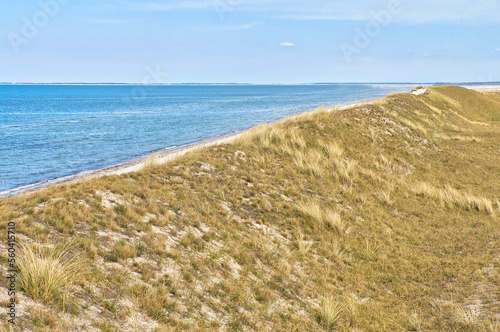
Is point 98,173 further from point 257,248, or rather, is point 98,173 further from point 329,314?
point 329,314

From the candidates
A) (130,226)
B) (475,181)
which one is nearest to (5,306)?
(130,226)

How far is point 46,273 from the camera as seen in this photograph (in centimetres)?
571

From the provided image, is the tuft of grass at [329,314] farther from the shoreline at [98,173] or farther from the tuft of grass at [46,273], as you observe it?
the shoreline at [98,173]

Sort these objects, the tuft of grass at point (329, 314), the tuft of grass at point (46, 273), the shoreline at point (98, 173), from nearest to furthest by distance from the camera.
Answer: the tuft of grass at point (46, 273), the tuft of grass at point (329, 314), the shoreline at point (98, 173)

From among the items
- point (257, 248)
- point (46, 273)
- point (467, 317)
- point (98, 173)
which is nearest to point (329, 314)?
point (257, 248)

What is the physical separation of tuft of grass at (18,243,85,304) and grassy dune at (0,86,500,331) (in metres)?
0.03

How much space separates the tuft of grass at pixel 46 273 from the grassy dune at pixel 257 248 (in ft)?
0.09

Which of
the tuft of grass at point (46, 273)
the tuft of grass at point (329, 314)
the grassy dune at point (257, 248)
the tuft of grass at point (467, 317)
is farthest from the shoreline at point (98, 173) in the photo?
the tuft of grass at point (467, 317)

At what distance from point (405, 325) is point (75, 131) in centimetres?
4833

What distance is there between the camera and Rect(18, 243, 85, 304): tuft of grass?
5.57 meters

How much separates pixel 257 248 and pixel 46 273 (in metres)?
5.60

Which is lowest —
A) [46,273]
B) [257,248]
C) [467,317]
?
[467,317]

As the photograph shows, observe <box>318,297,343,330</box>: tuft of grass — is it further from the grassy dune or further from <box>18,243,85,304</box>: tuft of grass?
<box>18,243,85,304</box>: tuft of grass

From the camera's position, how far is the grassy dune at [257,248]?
20.6ft
